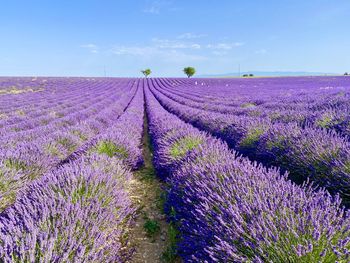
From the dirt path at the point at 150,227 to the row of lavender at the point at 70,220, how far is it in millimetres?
157

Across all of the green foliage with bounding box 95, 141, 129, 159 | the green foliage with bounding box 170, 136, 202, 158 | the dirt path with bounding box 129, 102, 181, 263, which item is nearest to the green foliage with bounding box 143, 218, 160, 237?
the dirt path with bounding box 129, 102, 181, 263

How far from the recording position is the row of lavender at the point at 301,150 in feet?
7.76

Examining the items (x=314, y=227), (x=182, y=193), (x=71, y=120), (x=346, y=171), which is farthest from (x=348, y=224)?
(x=71, y=120)

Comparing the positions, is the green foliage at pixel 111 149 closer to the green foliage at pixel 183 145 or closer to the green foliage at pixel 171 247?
the green foliage at pixel 183 145

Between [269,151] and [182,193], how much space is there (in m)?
1.63

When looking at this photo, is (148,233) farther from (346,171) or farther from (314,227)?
(346,171)

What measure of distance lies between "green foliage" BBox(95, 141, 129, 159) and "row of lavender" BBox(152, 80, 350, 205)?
75.6 inches

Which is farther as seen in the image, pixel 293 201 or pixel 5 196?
pixel 5 196

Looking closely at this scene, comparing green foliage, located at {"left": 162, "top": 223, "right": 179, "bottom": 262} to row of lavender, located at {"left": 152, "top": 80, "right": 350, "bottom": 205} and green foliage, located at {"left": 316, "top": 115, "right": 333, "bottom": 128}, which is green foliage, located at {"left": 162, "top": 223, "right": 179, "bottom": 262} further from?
green foliage, located at {"left": 316, "top": 115, "right": 333, "bottom": 128}

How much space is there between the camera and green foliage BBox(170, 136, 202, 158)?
3731 mm

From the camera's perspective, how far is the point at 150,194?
363 centimetres

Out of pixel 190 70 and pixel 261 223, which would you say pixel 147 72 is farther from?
pixel 261 223

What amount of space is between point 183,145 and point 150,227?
151cm

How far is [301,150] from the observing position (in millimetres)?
2898
